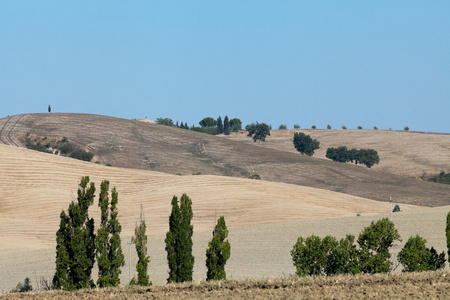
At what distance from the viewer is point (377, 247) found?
3303cm

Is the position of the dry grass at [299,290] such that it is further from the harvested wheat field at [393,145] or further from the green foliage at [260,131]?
the green foliage at [260,131]

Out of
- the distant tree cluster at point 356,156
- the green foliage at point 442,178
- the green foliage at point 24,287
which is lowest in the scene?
the green foliage at point 24,287

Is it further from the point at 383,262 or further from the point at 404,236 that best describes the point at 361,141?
the point at 383,262

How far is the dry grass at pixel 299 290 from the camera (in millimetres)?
22891

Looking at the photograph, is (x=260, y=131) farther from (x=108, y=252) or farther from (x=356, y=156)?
(x=108, y=252)

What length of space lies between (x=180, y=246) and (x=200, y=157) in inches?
3559

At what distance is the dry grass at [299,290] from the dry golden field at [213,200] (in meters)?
0.17

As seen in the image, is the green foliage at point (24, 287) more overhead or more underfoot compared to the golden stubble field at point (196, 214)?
more underfoot

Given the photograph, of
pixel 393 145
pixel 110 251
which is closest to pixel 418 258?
pixel 110 251

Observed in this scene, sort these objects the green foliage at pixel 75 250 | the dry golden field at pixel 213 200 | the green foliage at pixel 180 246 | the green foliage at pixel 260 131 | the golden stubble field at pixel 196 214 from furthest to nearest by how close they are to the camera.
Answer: the green foliage at pixel 260 131
the golden stubble field at pixel 196 214
the dry golden field at pixel 213 200
the green foliage at pixel 180 246
the green foliage at pixel 75 250

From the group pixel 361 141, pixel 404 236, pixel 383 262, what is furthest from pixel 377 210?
pixel 361 141

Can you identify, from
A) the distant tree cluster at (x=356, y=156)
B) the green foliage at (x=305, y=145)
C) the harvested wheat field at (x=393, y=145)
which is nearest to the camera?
the harvested wheat field at (x=393, y=145)

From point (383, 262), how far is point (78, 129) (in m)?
108

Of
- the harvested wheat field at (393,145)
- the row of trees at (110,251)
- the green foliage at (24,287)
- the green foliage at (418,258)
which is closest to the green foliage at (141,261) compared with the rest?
the row of trees at (110,251)
